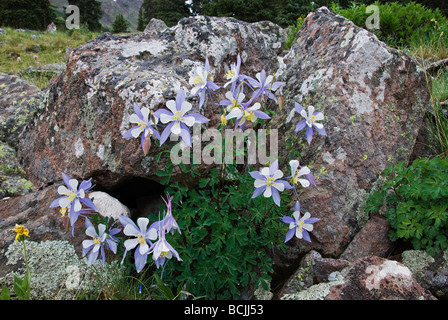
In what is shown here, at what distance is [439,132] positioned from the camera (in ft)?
10.5

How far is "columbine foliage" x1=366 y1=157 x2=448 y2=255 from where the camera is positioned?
226 cm

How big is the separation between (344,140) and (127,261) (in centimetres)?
191

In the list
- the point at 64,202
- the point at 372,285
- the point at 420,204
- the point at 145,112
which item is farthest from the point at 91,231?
the point at 420,204

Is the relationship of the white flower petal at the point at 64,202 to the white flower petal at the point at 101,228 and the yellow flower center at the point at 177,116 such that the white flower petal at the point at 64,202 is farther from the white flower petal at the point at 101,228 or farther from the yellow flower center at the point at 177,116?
the yellow flower center at the point at 177,116

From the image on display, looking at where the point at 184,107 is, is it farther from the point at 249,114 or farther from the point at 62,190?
the point at 62,190

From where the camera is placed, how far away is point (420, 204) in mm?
2375

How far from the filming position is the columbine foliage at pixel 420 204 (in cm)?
226

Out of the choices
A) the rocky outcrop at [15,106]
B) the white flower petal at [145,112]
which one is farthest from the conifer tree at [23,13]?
the white flower petal at [145,112]

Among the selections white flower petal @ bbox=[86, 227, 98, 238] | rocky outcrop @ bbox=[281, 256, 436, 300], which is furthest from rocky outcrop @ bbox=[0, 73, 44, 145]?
rocky outcrop @ bbox=[281, 256, 436, 300]

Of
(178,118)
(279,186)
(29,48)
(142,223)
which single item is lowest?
(29,48)

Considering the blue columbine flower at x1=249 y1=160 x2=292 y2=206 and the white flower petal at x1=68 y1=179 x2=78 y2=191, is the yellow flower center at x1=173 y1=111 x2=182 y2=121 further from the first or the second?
the white flower petal at x1=68 y1=179 x2=78 y2=191

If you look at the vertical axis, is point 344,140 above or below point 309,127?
below
